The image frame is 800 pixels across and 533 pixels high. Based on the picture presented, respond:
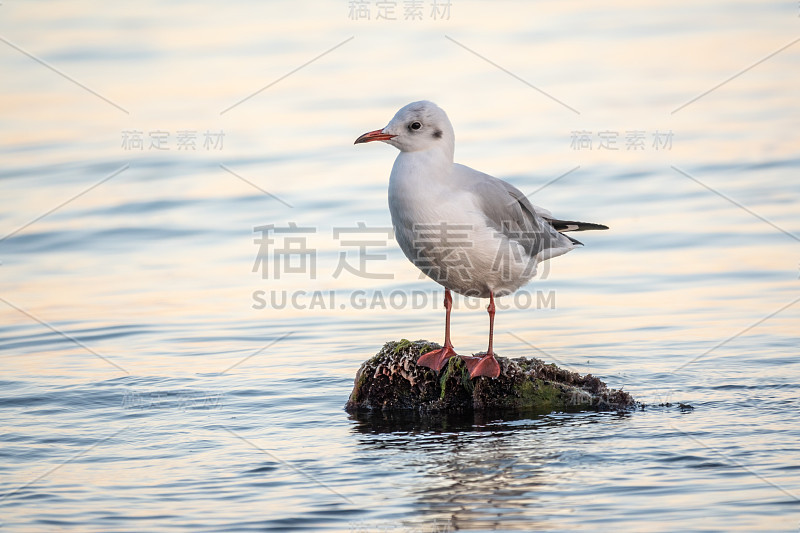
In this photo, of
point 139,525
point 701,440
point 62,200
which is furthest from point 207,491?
point 62,200

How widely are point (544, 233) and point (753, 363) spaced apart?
200cm

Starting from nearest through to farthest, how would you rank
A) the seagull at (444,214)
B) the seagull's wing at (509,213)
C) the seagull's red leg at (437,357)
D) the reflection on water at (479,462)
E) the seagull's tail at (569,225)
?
the reflection on water at (479,462) → the seagull at (444,214) → the seagull's red leg at (437,357) → the seagull's wing at (509,213) → the seagull's tail at (569,225)

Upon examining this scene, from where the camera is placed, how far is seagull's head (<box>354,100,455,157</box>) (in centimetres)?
832

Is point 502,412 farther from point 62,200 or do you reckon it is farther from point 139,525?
point 62,200

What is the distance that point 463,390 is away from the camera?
27.3ft

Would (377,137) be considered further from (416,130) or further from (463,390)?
(463,390)

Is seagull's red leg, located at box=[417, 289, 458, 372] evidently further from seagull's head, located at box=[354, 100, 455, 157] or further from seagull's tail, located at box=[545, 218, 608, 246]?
seagull's tail, located at box=[545, 218, 608, 246]

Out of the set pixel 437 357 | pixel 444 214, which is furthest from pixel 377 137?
pixel 437 357

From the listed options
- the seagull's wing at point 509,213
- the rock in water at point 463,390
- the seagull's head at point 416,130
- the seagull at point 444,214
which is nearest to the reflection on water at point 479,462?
the rock in water at point 463,390

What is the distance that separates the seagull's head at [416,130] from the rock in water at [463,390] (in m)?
1.52

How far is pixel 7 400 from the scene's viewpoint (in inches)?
352

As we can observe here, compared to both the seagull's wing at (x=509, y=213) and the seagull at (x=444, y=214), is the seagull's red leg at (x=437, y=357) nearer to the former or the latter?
the seagull at (x=444, y=214)

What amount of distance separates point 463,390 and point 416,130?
195 cm

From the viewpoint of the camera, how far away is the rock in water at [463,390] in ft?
27.3
